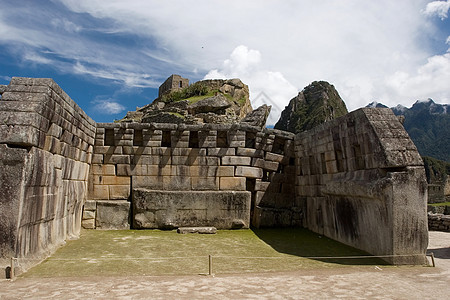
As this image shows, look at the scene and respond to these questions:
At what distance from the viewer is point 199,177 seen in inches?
443

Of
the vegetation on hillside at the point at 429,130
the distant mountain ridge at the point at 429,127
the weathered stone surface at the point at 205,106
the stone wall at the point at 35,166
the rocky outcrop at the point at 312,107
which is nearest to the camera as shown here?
the stone wall at the point at 35,166

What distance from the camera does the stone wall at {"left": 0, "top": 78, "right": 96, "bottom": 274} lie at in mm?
6180

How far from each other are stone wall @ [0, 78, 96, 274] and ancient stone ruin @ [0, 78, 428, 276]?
23mm

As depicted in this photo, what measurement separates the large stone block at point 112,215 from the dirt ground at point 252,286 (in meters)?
4.62

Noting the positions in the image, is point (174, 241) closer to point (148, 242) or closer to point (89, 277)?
point (148, 242)

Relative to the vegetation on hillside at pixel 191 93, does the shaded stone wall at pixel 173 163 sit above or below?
below

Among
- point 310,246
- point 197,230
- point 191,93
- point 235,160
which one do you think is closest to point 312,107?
point 191,93

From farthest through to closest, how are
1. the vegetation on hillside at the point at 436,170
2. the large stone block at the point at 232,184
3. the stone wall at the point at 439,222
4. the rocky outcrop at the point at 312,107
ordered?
the vegetation on hillside at the point at 436,170, the rocky outcrop at the point at 312,107, the stone wall at the point at 439,222, the large stone block at the point at 232,184

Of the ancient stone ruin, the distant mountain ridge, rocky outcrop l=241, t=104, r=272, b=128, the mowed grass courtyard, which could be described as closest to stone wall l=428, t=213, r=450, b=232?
the ancient stone ruin

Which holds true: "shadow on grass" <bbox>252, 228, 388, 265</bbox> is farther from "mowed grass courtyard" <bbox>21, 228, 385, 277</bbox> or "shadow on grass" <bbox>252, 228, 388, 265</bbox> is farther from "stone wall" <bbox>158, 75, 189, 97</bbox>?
"stone wall" <bbox>158, 75, 189, 97</bbox>

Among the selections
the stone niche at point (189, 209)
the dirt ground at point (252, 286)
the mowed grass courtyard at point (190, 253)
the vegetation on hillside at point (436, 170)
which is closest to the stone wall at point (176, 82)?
the vegetation on hillside at point (436, 170)

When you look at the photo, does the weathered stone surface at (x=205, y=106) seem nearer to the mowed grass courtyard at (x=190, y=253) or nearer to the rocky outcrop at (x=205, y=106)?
the rocky outcrop at (x=205, y=106)

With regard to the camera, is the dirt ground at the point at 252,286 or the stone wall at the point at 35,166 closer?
the dirt ground at the point at 252,286

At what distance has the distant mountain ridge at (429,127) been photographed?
65438 mm
